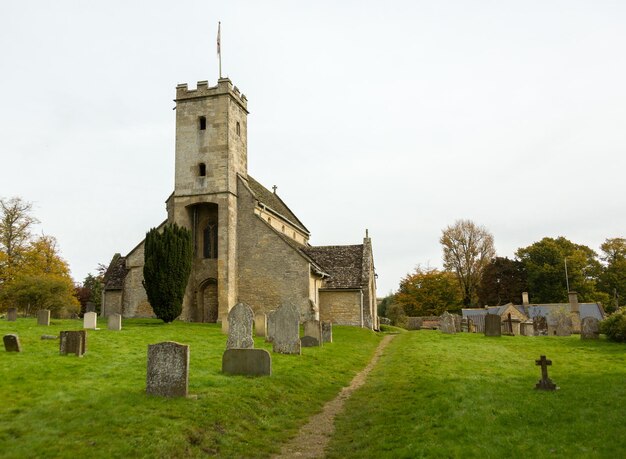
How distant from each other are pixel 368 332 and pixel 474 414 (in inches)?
902

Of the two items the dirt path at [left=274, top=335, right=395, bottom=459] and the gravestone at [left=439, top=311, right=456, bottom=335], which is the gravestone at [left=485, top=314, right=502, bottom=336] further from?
the dirt path at [left=274, top=335, right=395, bottom=459]

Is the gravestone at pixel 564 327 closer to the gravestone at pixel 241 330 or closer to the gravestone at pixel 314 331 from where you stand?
the gravestone at pixel 314 331

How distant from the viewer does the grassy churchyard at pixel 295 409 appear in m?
7.62

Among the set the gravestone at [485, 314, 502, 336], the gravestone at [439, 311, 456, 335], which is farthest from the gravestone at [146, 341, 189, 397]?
the gravestone at [439, 311, 456, 335]

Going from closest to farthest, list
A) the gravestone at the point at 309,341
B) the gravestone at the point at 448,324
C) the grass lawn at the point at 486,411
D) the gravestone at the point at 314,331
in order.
Answer: the grass lawn at the point at 486,411, the gravestone at the point at 309,341, the gravestone at the point at 314,331, the gravestone at the point at 448,324

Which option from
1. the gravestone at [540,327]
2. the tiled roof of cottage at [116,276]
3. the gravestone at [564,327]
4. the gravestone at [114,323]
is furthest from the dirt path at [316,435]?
the tiled roof of cottage at [116,276]

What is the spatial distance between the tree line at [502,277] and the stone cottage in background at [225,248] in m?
27.2

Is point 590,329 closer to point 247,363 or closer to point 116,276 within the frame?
point 247,363

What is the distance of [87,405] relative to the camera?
30.0 feet

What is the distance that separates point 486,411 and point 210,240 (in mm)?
27264

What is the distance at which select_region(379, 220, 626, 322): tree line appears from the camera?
59600 millimetres

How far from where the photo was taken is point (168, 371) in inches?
402

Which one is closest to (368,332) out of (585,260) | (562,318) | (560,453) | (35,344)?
(562,318)

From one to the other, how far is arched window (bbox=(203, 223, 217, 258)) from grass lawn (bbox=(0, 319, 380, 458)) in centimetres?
1855
